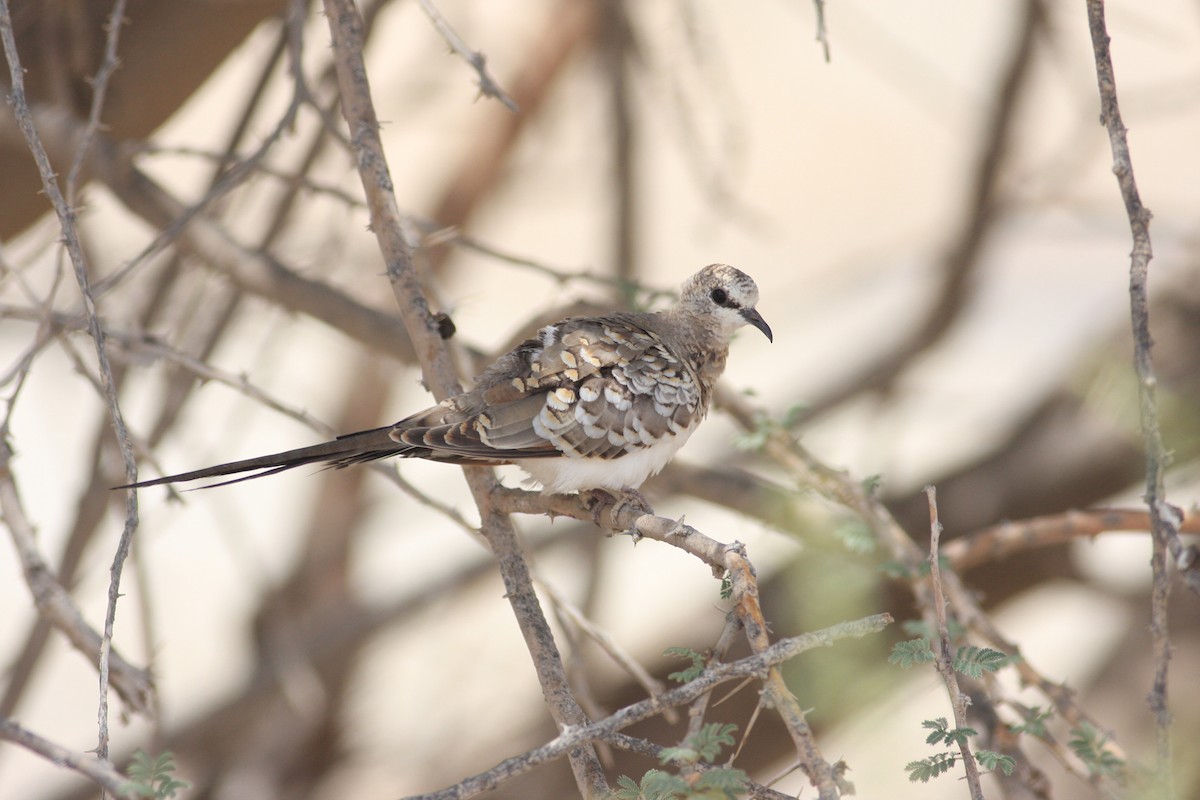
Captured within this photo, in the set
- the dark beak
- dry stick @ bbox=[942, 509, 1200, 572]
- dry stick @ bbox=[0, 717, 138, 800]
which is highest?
the dark beak

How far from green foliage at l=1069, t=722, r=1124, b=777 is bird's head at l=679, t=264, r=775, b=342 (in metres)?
1.12

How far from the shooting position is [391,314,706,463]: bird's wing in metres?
2.20

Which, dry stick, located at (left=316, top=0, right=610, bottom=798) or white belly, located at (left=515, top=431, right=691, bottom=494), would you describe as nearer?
dry stick, located at (left=316, top=0, right=610, bottom=798)

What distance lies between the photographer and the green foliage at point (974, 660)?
1.54 m

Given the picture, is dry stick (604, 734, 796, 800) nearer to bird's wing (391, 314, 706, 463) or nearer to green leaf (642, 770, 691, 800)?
green leaf (642, 770, 691, 800)

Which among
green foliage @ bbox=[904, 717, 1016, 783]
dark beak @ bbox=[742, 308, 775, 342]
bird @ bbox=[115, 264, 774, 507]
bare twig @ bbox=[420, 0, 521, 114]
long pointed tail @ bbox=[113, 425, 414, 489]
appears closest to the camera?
green foliage @ bbox=[904, 717, 1016, 783]

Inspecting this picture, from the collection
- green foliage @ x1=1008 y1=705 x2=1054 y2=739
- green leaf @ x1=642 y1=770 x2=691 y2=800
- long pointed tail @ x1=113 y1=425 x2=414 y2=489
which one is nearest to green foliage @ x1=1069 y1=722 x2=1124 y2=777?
green foliage @ x1=1008 y1=705 x2=1054 y2=739

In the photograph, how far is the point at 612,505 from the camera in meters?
2.47

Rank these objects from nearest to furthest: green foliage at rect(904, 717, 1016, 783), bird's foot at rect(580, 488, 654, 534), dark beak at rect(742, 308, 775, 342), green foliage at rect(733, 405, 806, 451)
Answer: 1. green foliage at rect(904, 717, 1016, 783)
2. bird's foot at rect(580, 488, 654, 534)
3. green foliage at rect(733, 405, 806, 451)
4. dark beak at rect(742, 308, 775, 342)

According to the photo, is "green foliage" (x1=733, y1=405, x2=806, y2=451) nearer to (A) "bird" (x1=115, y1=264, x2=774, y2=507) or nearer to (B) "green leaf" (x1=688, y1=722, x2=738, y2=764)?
(A) "bird" (x1=115, y1=264, x2=774, y2=507)

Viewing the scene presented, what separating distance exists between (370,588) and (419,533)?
3593mm

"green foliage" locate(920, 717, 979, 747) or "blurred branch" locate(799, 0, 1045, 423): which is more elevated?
"blurred branch" locate(799, 0, 1045, 423)

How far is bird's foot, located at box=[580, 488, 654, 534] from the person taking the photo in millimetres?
2266

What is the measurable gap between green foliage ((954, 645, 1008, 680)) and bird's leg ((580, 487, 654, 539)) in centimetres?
79
